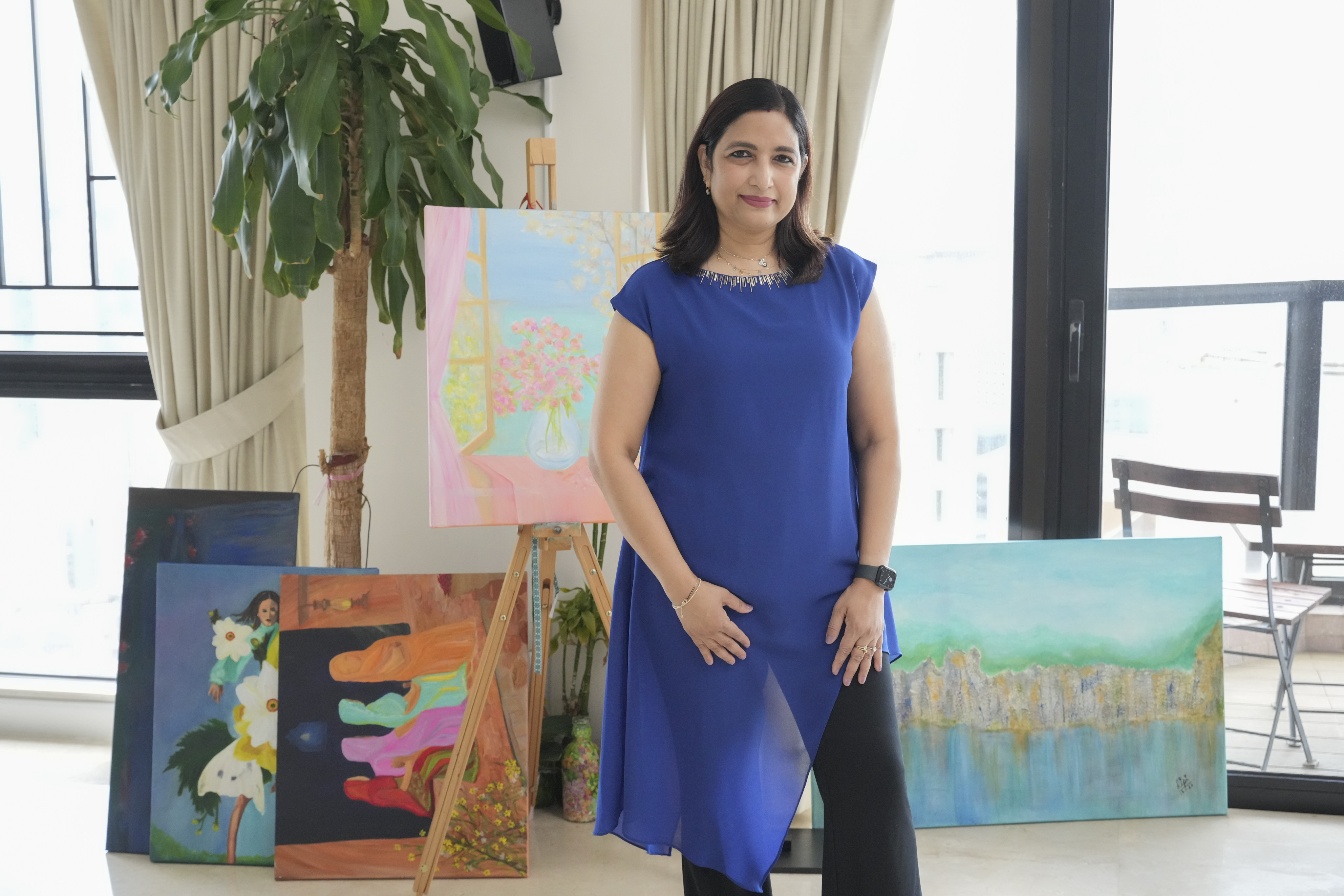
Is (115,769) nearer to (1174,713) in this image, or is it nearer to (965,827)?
(965,827)

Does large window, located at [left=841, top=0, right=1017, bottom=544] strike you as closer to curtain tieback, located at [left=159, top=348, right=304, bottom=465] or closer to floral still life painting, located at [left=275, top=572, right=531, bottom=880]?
floral still life painting, located at [left=275, top=572, right=531, bottom=880]

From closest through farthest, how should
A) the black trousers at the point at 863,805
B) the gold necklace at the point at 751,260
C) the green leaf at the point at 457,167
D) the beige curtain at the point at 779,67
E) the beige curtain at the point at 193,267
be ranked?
the black trousers at the point at 863,805
the gold necklace at the point at 751,260
the green leaf at the point at 457,167
the beige curtain at the point at 779,67
the beige curtain at the point at 193,267

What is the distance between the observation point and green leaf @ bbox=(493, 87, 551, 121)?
2387mm

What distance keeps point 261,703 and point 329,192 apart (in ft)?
3.78

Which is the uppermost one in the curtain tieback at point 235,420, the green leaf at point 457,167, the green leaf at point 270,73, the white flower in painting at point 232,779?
the green leaf at point 270,73

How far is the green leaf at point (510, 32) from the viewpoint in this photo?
2160 mm

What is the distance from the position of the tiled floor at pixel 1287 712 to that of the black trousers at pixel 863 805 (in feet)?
5.05

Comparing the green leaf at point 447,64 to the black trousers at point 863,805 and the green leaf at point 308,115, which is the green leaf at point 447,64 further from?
the black trousers at point 863,805

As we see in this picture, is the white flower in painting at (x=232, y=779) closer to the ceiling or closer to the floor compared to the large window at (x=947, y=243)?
closer to the floor

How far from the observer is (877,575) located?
142cm

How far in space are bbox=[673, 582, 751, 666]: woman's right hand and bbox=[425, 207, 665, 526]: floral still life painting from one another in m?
0.66

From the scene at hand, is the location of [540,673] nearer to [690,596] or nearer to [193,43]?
[690,596]

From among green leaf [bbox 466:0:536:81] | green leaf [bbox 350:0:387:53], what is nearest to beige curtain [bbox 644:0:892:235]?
green leaf [bbox 466:0:536:81]

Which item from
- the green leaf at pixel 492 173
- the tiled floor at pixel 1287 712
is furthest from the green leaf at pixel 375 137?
the tiled floor at pixel 1287 712
